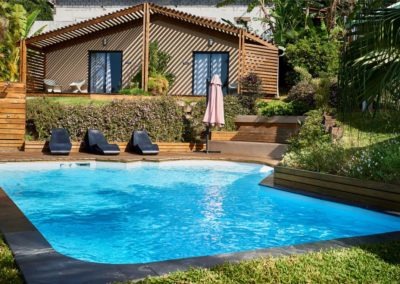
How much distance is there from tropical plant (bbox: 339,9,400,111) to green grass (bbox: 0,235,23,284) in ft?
10.9

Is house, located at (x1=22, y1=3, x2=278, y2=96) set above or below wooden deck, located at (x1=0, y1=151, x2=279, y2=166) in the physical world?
above

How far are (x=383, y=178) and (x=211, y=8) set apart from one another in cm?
2286

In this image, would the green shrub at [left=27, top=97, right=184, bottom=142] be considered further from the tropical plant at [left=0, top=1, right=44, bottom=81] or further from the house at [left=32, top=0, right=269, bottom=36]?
the house at [left=32, top=0, right=269, bottom=36]

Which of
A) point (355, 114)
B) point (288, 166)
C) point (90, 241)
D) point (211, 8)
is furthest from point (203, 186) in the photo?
point (211, 8)

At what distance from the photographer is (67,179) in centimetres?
1098

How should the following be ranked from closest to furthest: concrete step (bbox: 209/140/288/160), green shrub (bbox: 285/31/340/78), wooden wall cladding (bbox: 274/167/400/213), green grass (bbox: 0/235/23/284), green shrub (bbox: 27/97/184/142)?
Answer: green grass (bbox: 0/235/23/284), wooden wall cladding (bbox: 274/167/400/213), concrete step (bbox: 209/140/288/160), green shrub (bbox: 27/97/184/142), green shrub (bbox: 285/31/340/78)

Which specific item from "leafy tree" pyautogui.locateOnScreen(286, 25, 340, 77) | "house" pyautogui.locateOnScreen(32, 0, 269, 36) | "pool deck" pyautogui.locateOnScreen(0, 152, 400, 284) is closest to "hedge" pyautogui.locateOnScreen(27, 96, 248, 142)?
"leafy tree" pyautogui.locateOnScreen(286, 25, 340, 77)

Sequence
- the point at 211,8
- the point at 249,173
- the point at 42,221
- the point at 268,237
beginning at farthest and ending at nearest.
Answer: the point at 211,8
the point at 249,173
the point at 42,221
the point at 268,237

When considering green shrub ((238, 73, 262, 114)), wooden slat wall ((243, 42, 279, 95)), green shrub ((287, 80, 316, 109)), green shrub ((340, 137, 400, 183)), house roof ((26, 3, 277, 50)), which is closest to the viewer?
green shrub ((340, 137, 400, 183))

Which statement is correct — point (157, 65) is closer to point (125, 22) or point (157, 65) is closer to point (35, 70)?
point (125, 22)

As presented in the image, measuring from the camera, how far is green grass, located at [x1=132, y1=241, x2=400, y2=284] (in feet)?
11.7

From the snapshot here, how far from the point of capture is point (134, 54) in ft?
76.7

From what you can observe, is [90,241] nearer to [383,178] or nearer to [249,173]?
[383,178]

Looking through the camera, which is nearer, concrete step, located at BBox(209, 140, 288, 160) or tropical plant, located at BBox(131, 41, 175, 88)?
concrete step, located at BBox(209, 140, 288, 160)
